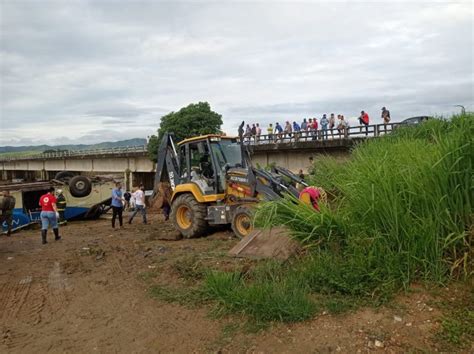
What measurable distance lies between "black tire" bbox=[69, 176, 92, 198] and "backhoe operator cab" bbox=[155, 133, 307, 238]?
883cm

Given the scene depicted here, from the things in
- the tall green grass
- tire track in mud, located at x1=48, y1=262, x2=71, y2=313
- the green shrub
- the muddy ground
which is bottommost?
tire track in mud, located at x1=48, y1=262, x2=71, y2=313

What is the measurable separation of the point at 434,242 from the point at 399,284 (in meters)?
0.55

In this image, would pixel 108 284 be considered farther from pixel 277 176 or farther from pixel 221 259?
pixel 277 176

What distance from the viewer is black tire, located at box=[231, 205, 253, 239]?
30.2 feet

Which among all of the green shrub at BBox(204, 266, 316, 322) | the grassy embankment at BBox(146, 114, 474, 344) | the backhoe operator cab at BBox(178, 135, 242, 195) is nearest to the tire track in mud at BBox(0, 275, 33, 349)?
the grassy embankment at BBox(146, 114, 474, 344)

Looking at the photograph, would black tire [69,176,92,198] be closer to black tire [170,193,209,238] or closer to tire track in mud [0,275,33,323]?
black tire [170,193,209,238]

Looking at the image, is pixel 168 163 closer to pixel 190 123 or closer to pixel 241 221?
pixel 241 221

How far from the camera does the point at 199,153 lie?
1073 centimetres

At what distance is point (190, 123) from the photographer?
32250 millimetres

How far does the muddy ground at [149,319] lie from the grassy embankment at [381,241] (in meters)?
0.20

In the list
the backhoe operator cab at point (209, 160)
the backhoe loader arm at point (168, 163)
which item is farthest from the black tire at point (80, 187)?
the backhoe operator cab at point (209, 160)

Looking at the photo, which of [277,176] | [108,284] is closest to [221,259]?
[108,284]

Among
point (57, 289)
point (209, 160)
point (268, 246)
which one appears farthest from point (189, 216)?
point (268, 246)

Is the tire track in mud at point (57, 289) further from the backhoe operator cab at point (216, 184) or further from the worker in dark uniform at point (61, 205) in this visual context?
the worker in dark uniform at point (61, 205)
